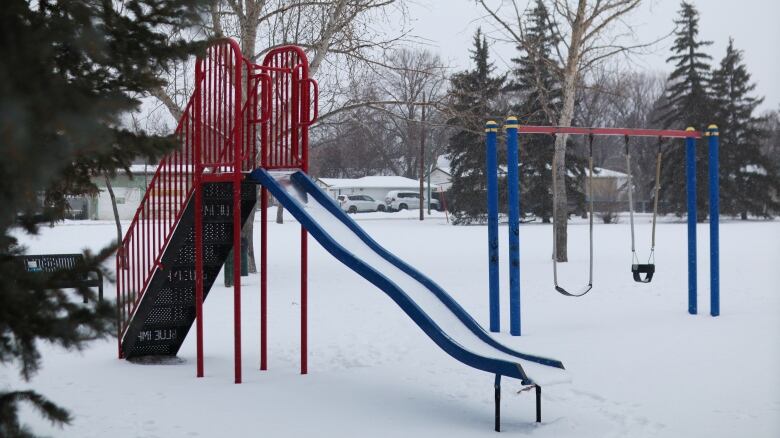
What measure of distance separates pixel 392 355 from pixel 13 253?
5.09m

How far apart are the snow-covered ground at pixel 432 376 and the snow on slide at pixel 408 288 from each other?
428 mm

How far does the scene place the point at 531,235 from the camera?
92.5 feet

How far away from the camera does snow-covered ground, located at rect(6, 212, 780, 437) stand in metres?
5.65

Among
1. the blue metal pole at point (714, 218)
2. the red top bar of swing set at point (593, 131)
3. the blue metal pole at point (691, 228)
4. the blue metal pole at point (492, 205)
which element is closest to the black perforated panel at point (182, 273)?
the blue metal pole at point (492, 205)

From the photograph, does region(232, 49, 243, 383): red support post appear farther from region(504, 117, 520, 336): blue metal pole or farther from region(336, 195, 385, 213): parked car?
region(336, 195, 385, 213): parked car

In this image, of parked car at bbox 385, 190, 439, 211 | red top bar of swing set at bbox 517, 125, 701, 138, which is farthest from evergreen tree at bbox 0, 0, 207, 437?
parked car at bbox 385, 190, 439, 211

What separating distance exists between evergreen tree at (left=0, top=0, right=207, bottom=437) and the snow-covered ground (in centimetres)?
50

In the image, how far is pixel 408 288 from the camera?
6230 millimetres

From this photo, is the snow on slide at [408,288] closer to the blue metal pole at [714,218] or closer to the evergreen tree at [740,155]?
the blue metal pole at [714,218]

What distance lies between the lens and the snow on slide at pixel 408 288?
564cm

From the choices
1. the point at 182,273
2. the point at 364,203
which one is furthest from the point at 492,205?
the point at 364,203

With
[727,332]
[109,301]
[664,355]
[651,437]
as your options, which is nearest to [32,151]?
[109,301]

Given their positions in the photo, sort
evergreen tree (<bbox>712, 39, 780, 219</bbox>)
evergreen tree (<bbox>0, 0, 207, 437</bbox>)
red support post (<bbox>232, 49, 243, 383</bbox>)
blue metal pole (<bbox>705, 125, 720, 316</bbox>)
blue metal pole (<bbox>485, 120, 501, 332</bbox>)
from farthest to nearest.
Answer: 1. evergreen tree (<bbox>712, 39, 780, 219</bbox>)
2. blue metal pole (<bbox>705, 125, 720, 316</bbox>)
3. blue metal pole (<bbox>485, 120, 501, 332</bbox>)
4. red support post (<bbox>232, 49, 243, 383</bbox>)
5. evergreen tree (<bbox>0, 0, 207, 437</bbox>)

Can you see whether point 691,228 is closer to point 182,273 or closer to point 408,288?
point 408,288
